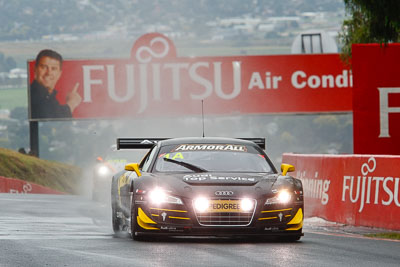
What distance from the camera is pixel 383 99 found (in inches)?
747

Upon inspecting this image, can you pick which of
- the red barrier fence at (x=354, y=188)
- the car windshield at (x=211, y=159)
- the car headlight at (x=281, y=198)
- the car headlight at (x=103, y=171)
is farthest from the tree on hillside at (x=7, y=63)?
the car headlight at (x=281, y=198)

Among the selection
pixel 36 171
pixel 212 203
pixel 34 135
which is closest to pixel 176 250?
pixel 212 203

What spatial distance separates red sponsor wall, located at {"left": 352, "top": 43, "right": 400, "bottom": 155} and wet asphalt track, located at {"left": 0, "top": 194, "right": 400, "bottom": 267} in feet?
15.5

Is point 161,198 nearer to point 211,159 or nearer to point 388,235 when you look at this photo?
point 211,159

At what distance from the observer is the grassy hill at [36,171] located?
53.5 meters

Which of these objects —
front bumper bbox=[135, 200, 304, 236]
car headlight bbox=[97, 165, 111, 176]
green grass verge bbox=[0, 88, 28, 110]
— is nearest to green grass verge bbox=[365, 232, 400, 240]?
front bumper bbox=[135, 200, 304, 236]

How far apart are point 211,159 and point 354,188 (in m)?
3.92

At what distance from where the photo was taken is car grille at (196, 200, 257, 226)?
37.2ft

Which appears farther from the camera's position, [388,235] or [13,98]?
[13,98]

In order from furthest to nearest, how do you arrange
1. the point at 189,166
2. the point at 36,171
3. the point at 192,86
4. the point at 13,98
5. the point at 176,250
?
the point at 13,98
the point at 36,171
the point at 192,86
the point at 189,166
the point at 176,250

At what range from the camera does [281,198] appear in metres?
11.5

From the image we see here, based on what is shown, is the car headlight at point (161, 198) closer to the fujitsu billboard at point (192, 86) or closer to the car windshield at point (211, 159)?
the car windshield at point (211, 159)

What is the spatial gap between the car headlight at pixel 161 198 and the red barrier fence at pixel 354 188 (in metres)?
4.22

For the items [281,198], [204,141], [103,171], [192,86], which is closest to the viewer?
[281,198]
